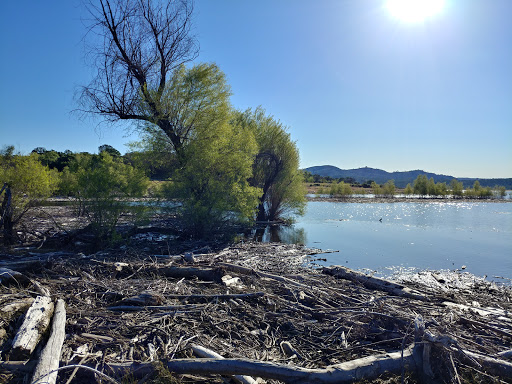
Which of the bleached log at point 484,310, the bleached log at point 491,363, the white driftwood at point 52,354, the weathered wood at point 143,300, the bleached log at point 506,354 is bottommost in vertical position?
the bleached log at point 484,310

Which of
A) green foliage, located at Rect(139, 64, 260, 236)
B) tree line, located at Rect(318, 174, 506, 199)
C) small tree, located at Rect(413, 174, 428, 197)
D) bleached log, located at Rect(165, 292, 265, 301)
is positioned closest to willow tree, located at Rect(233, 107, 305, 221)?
green foliage, located at Rect(139, 64, 260, 236)

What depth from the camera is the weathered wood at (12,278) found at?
6010mm

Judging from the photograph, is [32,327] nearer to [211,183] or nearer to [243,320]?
[243,320]

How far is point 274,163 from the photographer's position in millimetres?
23969

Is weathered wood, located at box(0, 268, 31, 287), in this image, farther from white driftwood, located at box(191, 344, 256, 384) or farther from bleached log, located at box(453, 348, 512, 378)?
bleached log, located at box(453, 348, 512, 378)

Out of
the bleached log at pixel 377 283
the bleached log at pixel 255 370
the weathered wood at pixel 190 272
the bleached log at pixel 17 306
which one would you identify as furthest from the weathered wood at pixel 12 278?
the bleached log at pixel 377 283

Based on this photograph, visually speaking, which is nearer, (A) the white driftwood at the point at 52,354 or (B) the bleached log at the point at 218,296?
(A) the white driftwood at the point at 52,354

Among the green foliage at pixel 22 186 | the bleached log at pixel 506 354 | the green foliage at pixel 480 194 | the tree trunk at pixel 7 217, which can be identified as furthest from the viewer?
the green foliage at pixel 480 194

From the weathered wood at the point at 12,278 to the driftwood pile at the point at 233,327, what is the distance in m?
0.03

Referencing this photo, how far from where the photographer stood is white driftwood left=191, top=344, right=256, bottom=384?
11.7 ft

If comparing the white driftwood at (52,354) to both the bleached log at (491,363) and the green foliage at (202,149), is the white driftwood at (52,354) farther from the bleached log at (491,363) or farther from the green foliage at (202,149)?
the green foliage at (202,149)

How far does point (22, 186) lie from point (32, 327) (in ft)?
28.7

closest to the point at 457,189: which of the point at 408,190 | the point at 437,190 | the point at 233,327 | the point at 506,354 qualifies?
the point at 437,190

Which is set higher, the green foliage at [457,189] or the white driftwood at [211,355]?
the green foliage at [457,189]
